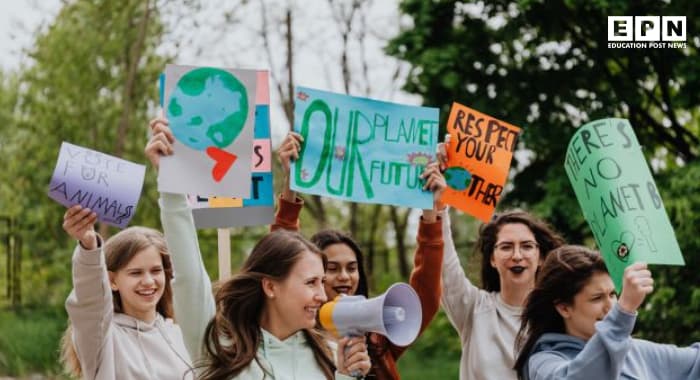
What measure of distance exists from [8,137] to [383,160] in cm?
1329

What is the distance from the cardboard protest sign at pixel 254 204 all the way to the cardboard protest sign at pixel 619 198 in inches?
64.3

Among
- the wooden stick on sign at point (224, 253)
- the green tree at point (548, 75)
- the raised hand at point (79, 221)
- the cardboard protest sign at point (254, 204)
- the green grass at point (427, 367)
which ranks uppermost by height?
the green tree at point (548, 75)

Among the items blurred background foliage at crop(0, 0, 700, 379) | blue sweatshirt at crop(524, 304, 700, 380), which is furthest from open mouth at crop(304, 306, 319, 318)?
blurred background foliage at crop(0, 0, 700, 379)

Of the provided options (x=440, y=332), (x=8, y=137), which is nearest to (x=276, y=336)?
(x=440, y=332)

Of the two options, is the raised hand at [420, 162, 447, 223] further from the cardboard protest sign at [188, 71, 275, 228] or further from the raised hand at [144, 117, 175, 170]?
the raised hand at [144, 117, 175, 170]

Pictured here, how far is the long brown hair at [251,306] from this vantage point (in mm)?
3969

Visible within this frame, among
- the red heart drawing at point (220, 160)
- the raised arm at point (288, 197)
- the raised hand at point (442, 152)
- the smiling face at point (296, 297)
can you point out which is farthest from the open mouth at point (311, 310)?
the raised hand at point (442, 152)

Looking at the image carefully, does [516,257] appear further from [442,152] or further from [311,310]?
[311,310]

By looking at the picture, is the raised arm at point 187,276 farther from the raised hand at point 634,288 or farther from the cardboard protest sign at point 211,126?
the raised hand at point 634,288

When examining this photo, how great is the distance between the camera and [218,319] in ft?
13.3

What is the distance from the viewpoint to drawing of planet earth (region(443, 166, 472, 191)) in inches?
213

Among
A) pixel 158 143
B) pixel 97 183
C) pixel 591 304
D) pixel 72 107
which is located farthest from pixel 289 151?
pixel 72 107

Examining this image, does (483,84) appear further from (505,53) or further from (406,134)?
(406,134)

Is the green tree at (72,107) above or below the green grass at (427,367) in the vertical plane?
above
